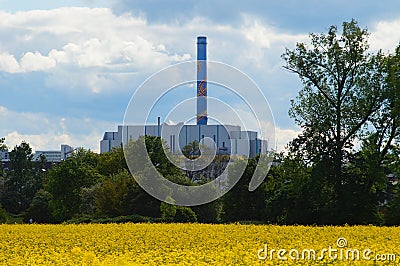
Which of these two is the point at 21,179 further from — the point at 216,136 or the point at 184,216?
the point at 184,216

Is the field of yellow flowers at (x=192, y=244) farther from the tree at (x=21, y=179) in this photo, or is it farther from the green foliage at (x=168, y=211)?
the tree at (x=21, y=179)

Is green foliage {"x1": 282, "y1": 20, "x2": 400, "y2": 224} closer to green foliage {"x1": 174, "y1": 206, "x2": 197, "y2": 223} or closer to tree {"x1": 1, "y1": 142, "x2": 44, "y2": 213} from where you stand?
green foliage {"x1": 174, "y1": 206, "x2": 197, "y2": 223}

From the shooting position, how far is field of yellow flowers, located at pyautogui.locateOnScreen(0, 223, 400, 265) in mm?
11336

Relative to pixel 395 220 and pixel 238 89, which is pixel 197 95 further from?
pixel 395 220

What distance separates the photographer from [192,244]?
15852mm

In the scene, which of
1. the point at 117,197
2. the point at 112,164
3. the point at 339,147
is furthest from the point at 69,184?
the point at 339,147

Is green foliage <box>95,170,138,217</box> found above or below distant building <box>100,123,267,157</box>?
below

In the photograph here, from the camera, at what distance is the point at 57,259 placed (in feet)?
38.2

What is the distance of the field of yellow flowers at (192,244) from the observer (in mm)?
11336

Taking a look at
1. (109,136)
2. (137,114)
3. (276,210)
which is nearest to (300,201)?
(276,210)

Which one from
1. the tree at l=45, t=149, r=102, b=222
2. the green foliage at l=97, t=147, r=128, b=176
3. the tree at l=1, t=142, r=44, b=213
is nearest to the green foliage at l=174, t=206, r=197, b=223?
the tree at l=45, t=149, r=102, b=222

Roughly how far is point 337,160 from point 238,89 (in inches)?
241

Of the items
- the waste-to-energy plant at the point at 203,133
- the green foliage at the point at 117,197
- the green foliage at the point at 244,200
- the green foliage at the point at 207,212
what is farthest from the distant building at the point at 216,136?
the green foliage at the point at 207,212

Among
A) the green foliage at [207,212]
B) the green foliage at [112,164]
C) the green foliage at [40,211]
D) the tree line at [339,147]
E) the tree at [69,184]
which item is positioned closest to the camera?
the tree line at [339,147]
